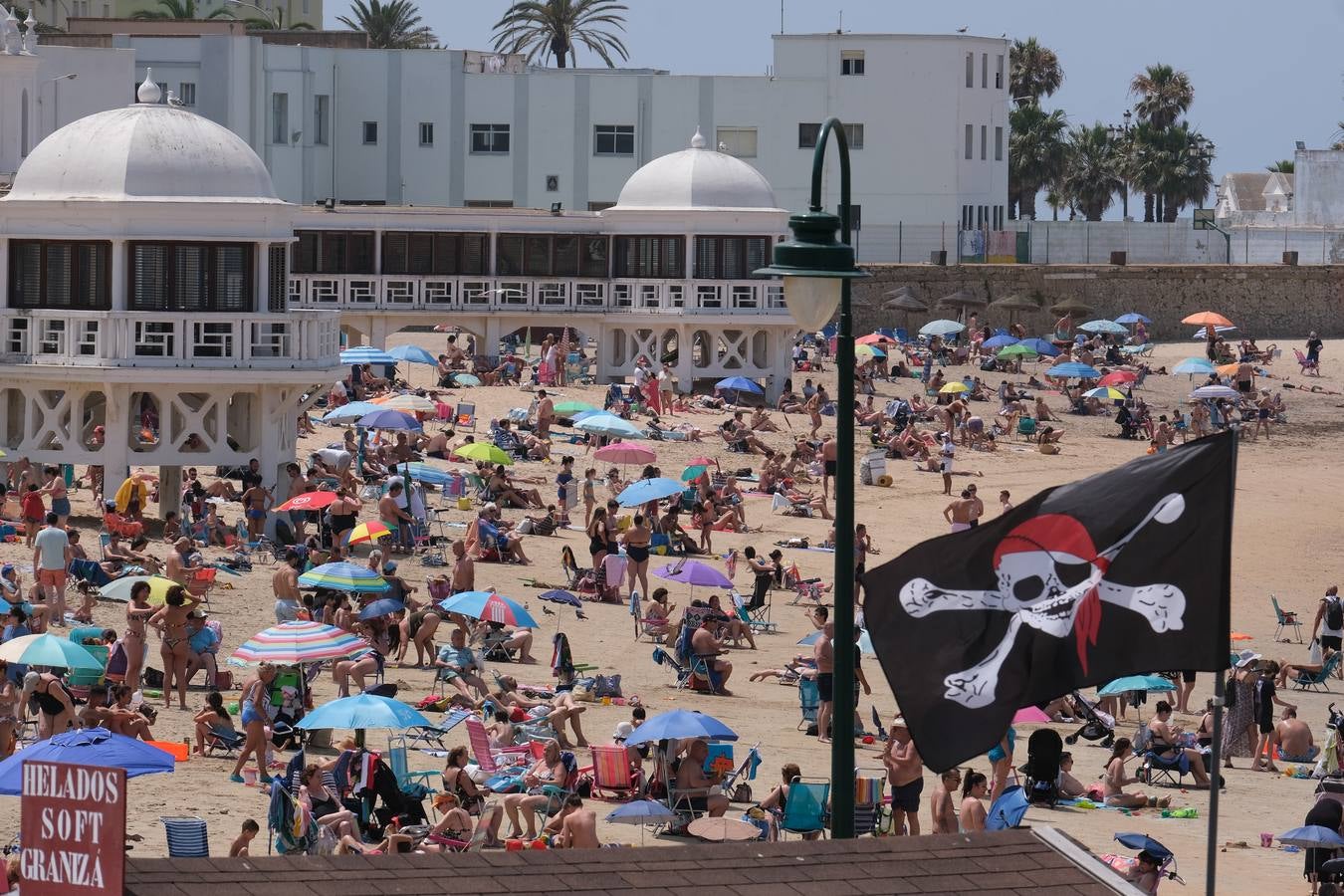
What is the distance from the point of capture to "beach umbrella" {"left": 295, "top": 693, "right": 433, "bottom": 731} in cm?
1695

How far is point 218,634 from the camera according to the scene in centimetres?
2119

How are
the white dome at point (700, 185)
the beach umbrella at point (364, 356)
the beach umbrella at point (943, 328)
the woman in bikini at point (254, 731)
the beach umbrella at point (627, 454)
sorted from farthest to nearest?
the beach umbrella at point (943, 328) → the white dome at point (700, 185) → the beach umbrella at point (364, 356) → the beach umbrella at point (627, 454) → the woman in bikini at point (254, 731)

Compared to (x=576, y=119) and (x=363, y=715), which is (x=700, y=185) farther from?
(x=363, y=715)

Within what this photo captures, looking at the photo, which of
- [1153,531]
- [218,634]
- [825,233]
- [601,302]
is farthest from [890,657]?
[601,302]

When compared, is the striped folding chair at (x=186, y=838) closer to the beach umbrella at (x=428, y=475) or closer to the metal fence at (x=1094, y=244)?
the beach umbrella at (x=428, y=475)

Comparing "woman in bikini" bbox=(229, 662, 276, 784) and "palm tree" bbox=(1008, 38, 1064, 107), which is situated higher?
"palm tree" bbox=(1008, 38, 1064, 107)

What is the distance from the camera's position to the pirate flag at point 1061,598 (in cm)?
1018

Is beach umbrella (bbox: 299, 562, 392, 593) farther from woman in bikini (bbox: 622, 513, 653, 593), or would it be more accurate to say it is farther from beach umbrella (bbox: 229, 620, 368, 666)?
woman in bikini (bbox: 622, 513, 653, 593)

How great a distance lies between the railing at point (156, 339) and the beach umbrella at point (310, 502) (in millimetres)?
2843

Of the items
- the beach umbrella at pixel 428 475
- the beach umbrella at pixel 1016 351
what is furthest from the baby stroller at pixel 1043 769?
the beach umbrella at pixel 1016 351

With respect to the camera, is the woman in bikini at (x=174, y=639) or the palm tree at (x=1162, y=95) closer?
the woman in bikini at (x=174, y=639)

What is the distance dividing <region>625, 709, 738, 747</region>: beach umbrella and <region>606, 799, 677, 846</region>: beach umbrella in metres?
0.50

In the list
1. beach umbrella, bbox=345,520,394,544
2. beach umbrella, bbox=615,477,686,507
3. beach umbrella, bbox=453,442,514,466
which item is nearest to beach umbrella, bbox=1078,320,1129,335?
beach umbrella, bbox=453,442,514,466

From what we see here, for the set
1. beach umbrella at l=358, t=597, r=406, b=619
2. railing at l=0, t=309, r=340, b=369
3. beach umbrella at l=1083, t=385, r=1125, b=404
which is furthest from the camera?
beach umbrella at l=1083, t=385, r=1125, b=404
